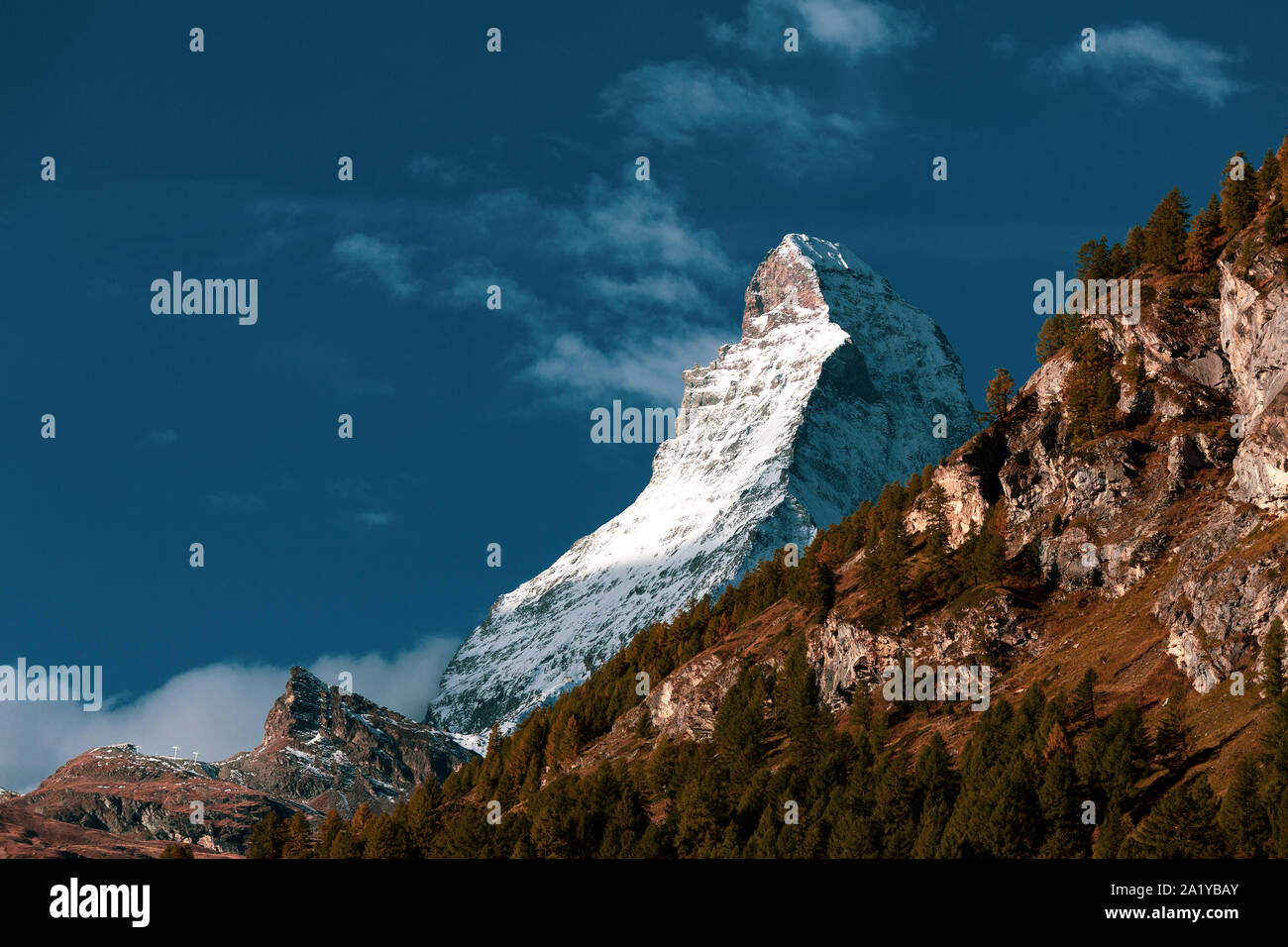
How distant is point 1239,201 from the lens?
550ft

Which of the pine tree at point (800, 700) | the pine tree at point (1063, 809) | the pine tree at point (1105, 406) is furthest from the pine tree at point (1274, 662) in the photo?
the pine tree at point (1105, 406)

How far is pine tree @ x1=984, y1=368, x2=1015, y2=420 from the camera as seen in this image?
18312 cm

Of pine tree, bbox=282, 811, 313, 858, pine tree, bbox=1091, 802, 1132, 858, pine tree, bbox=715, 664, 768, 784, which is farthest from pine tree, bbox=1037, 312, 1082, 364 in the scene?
pine tree, bbox=282, 811, 313, 858

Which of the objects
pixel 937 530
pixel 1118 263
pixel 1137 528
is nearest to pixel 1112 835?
pixel 1137 528

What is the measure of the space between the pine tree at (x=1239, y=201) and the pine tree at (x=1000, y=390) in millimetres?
31784

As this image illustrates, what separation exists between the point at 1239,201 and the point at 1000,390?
36.3 meters

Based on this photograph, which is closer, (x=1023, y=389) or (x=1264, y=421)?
(x=1264, y=421)

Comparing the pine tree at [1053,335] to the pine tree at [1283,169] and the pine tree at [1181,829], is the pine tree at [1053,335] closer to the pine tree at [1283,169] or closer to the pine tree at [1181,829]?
the pine tree at [1283,169]
